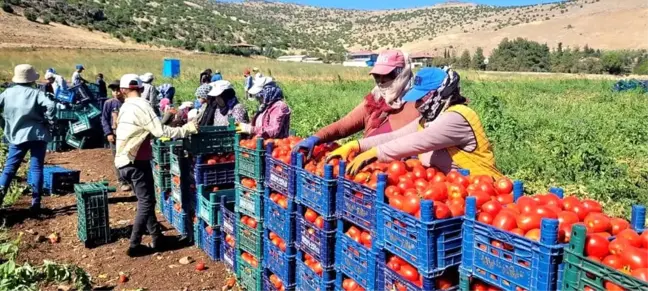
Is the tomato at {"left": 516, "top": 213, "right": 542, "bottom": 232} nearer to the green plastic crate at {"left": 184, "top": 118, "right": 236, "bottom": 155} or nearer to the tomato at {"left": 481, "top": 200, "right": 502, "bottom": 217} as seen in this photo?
the tomato at {"left": 481, "top": 200, "right": 502, "bottom": 217}

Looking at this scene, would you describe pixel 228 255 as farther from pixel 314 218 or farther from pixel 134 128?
pixel 314 218

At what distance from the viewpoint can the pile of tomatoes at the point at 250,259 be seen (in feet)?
16.1

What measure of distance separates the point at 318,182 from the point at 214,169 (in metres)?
2.50

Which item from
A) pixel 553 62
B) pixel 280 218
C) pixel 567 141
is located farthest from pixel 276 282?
pixel 553 62

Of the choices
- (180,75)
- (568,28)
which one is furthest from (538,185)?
(568,28)

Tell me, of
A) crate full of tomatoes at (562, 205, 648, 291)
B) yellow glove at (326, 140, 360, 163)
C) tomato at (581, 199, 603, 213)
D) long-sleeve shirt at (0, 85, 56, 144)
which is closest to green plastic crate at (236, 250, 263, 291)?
yellow glove at (326, 140, 360, 163)

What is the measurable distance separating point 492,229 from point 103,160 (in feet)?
34.1

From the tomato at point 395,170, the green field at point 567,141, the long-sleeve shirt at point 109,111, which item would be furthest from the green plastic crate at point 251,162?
the green field at point 567,141

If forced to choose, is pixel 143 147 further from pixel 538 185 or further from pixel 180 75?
pixel 180 75

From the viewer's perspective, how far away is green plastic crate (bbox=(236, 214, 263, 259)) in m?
4.82

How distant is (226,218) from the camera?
5523 mm

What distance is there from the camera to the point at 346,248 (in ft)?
11.8

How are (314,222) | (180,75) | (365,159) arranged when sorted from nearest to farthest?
(365,159), (314,222), (180,75)

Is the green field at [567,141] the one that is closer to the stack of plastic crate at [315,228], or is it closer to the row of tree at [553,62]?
the stack of plastic crate at [315,228]
